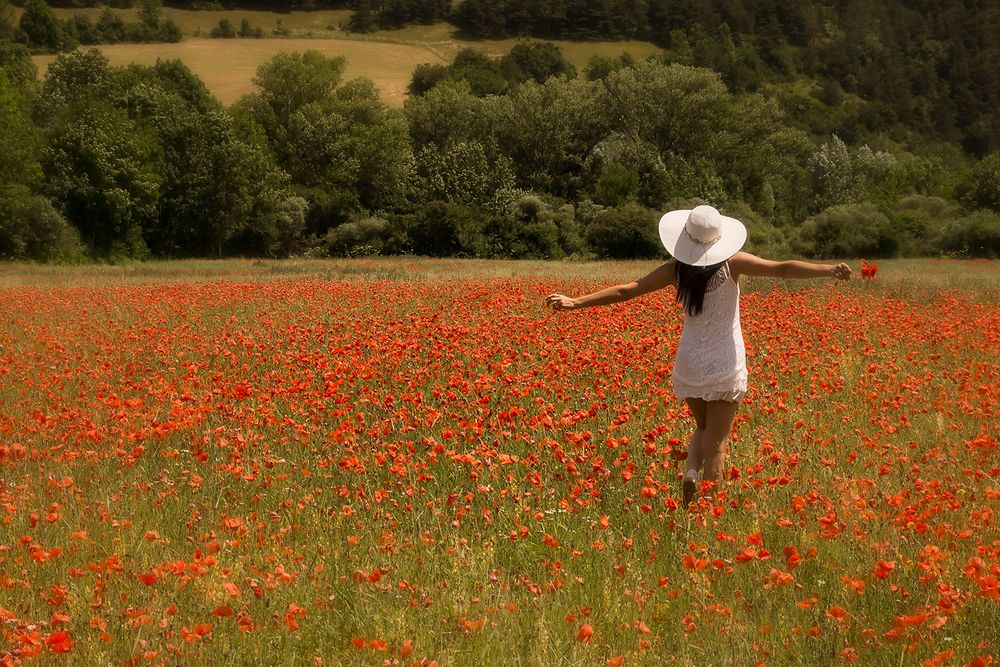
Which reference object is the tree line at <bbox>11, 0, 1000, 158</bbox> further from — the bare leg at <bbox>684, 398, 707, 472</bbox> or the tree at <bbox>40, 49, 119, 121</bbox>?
the bare leg at <bbox>684, 398, 707, 472</bbox>

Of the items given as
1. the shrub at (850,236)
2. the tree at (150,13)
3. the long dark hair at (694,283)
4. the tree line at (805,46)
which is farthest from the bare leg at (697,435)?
the tree line at (805,46)

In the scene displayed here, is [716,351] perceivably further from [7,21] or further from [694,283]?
[7,21]

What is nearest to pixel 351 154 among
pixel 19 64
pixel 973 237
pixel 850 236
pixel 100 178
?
pixel 100 178

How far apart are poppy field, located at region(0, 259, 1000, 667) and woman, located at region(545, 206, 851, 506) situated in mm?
249

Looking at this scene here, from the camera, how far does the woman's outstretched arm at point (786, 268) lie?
5730 mm

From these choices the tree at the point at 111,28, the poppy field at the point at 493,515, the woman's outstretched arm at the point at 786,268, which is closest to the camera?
the poppy field at the point at 493,515

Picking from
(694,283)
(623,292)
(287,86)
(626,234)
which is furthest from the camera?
(287,86)

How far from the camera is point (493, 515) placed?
5.55m

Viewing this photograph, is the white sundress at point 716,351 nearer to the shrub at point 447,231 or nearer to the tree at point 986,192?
the shrub at point 447,231

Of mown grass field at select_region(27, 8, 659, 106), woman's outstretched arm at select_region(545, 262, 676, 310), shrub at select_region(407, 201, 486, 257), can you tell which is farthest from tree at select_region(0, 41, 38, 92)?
woman's outstretched arm at select_region(545, 262, 676, 310)

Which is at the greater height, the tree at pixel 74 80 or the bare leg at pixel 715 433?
the bare leg at pixel 715 433

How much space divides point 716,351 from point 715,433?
0.48 metres

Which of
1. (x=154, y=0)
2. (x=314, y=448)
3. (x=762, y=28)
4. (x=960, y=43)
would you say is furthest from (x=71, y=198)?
(x=960, y=43)

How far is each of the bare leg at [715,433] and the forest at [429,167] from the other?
140 feet
